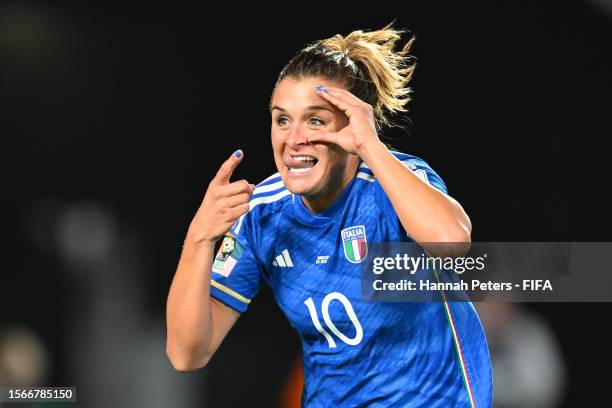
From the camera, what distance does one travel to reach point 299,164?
6.53 feet

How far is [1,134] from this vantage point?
3693 mm

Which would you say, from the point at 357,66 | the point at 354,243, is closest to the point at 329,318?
the point at 354,243

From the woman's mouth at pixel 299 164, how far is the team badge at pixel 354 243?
0.20 metres

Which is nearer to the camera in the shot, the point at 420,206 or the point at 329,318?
the point at 420,206

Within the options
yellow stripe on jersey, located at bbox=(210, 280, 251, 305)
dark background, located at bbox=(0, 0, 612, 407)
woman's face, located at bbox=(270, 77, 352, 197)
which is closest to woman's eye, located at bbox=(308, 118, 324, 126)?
woman's face, located at bbox=(270, 77, 352, 197)

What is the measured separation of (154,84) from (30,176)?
2.16 ft

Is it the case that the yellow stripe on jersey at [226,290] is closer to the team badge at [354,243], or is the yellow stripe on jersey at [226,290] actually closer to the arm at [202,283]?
the arm at [202,283]

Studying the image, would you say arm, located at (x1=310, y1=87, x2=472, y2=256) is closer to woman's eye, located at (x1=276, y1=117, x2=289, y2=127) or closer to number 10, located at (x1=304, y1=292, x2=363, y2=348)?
woman's eye, located at (x1=276, y1=117, x2=289, y2=127)

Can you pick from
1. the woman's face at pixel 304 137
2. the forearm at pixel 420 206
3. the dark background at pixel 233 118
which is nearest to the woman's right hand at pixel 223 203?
the woman's face at pixel 304 137

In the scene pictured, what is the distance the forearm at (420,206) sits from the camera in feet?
5.65

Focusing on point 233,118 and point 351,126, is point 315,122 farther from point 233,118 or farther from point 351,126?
point 233,118

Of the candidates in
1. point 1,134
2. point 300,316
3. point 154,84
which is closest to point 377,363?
point 300,316

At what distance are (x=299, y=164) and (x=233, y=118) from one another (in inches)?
70.9

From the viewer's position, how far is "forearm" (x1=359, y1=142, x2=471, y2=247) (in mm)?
1722
